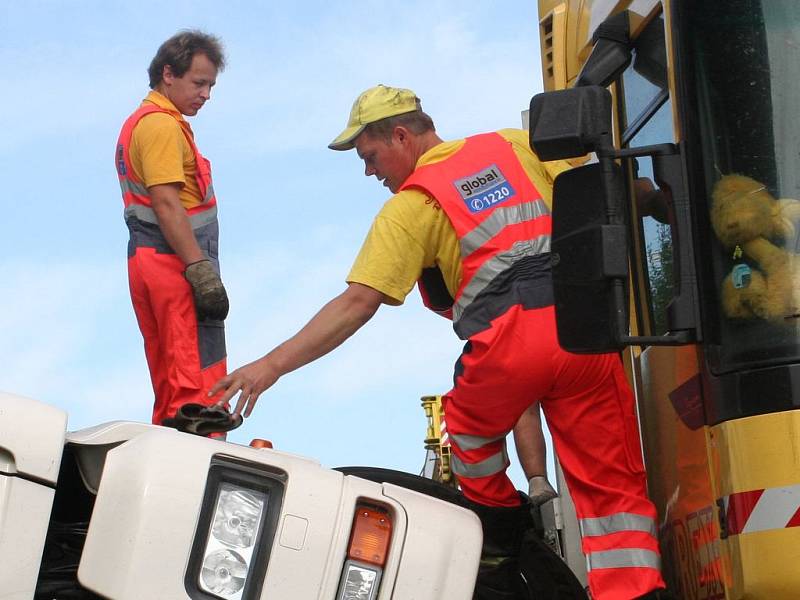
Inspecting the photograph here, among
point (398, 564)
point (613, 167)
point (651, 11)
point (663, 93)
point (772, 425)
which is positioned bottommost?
point (398, 564)

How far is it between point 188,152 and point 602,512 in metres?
2.63

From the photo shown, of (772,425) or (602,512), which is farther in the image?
(602,512)

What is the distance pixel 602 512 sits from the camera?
4066mm

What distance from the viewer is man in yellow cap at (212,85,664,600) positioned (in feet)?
13.4

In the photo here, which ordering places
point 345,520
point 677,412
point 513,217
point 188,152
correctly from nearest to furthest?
1. point 345,520
2. point 677,412
3. point 513,217
4. point 188,152

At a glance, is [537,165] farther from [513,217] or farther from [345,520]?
[345,520]

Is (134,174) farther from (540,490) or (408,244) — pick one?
(540,490)

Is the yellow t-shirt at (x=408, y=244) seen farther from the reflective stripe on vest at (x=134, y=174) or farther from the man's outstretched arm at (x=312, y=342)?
the reflective stripe on vest at (x=134, y=174)

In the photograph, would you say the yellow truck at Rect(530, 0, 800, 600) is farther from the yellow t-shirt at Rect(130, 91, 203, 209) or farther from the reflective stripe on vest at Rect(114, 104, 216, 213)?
the reflective stripe on vest at Rect(114, 104, 216, 213)

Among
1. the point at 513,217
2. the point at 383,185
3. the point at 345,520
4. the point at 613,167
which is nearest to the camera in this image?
the point at 345,520

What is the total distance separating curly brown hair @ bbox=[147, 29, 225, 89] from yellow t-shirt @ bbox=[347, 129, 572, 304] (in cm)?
190

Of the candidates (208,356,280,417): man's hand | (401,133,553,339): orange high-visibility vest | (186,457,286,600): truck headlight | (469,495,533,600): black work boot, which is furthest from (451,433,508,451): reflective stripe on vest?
(186,457,286,600): truck headlight

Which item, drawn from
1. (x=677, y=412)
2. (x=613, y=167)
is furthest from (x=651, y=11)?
(x=677, y=412)

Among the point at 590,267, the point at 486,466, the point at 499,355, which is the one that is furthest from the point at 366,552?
the point at 486,466
